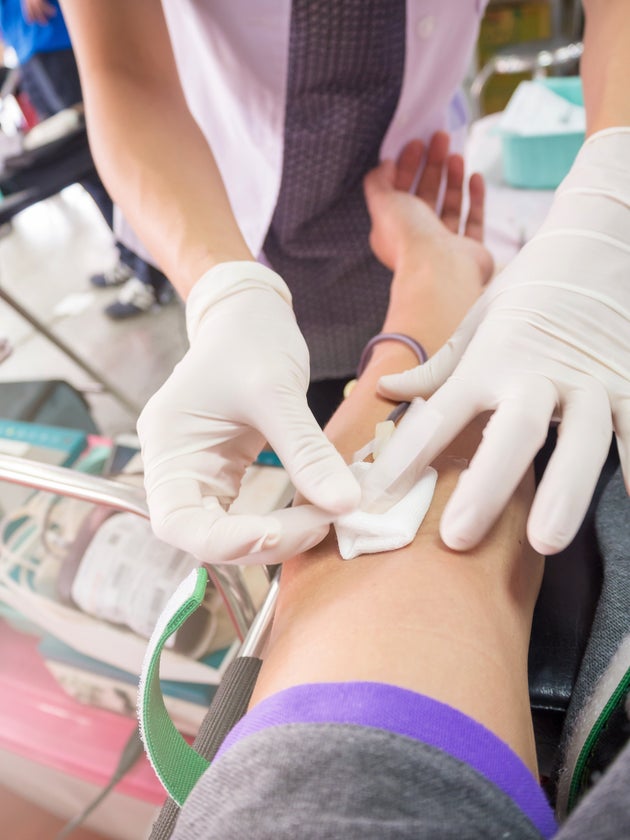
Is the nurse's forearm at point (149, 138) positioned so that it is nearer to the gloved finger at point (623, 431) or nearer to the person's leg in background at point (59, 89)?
the gloved finger at point (623, 431)

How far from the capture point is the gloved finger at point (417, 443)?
1.88 feet

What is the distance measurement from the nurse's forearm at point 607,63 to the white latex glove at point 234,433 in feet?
1.52

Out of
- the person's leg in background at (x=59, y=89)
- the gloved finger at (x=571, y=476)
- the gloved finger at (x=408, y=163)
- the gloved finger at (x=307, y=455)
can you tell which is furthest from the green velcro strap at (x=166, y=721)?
the person's leg in background at (x=59, y=89)

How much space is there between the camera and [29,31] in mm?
2047

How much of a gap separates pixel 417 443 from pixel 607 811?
1.09 ft

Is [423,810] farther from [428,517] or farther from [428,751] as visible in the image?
[428,517]

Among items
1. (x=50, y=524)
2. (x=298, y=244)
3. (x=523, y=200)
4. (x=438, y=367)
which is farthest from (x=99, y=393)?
(x=438, y=367)

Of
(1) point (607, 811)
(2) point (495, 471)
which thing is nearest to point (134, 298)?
(2) point (495, 471)

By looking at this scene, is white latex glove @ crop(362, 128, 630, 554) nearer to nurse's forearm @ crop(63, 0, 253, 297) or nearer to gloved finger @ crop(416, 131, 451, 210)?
nurse's forearm @ crop(63, 0, 253, 297)

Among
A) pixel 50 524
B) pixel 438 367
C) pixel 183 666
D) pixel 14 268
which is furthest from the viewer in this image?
pixel 14 268

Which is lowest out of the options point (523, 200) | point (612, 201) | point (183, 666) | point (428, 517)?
point (183, 666)

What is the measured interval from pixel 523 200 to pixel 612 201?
3.23 ft

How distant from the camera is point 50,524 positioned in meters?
1.21

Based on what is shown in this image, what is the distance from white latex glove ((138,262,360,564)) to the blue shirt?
1.88 m
